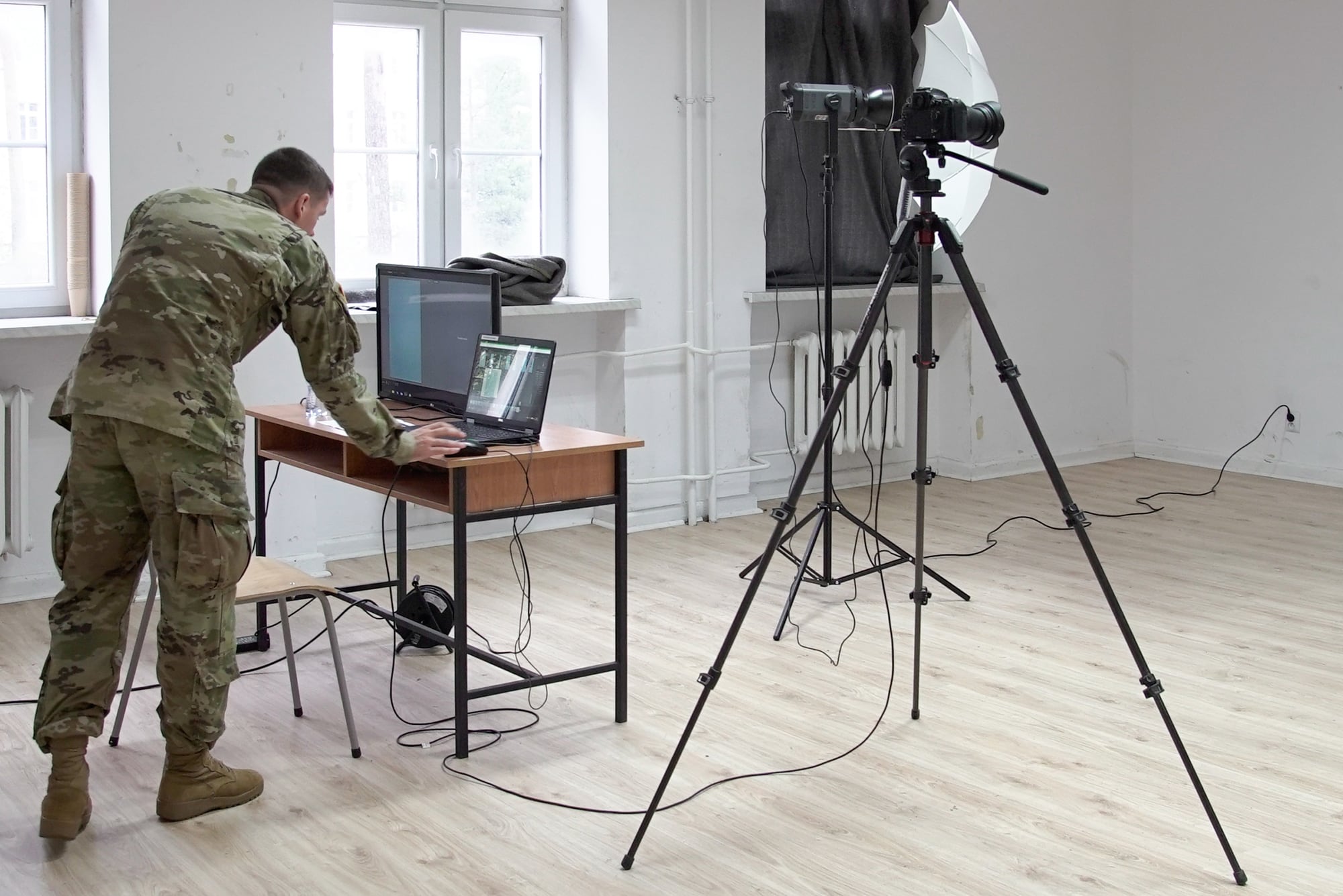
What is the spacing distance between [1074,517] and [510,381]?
1343 mm

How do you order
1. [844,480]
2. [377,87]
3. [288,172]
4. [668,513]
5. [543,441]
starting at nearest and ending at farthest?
[288,172]
[543,441]
[377,87]
[668,513]
[844,480]

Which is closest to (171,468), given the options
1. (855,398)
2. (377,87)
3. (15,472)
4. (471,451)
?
(471,451)

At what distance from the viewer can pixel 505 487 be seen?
3043 millimetres

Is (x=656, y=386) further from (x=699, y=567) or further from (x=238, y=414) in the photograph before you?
(x=238, y=414)

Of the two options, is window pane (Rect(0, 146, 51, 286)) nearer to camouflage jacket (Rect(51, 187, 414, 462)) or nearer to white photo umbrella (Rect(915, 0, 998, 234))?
camouflage jacket (Rect(51, 187, 414, 462))

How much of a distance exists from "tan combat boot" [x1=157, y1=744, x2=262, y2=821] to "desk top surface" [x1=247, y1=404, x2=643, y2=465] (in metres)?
0.77

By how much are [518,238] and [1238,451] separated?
12.1 feet

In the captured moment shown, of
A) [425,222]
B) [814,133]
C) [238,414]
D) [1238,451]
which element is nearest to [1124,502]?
[1238,451]

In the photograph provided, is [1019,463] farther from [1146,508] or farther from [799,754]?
[799,754]

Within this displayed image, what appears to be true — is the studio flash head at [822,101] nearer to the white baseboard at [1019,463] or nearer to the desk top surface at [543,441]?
the desk top surface at [543,441]

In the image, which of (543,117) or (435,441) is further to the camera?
(543,117)

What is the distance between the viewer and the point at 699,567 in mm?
4840

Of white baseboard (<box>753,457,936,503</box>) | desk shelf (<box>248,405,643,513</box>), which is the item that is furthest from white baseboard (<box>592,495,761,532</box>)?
desk shelf (<box>248,405,643,513</box>)

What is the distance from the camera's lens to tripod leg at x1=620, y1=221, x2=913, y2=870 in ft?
8.21
